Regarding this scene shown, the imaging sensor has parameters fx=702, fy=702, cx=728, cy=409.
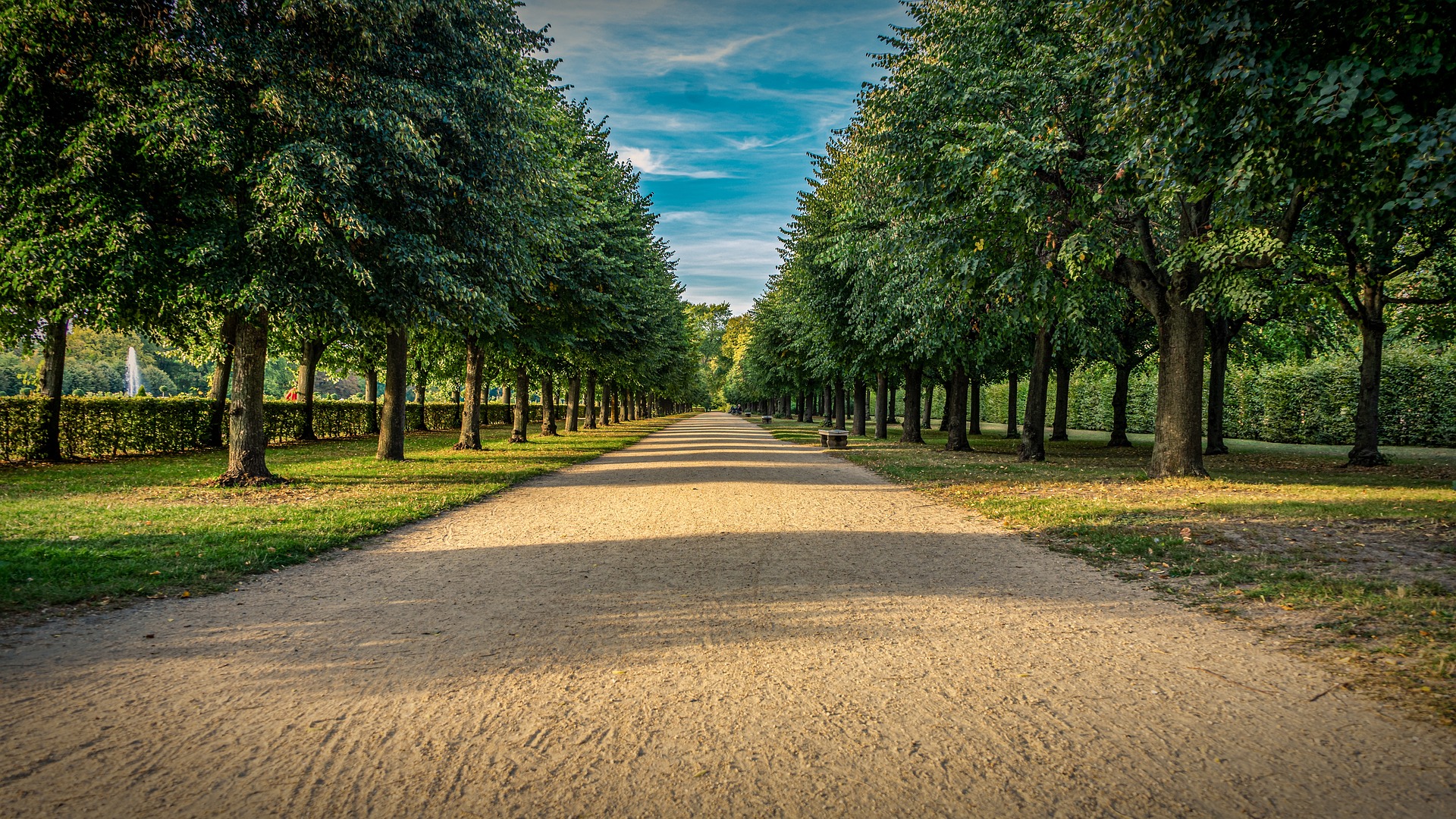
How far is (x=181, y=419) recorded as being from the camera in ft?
65.1

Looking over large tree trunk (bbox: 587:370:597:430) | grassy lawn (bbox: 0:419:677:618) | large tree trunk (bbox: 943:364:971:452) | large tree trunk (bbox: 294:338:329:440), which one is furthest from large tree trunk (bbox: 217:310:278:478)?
large tree trunk (bbox: 587:370:597:430)

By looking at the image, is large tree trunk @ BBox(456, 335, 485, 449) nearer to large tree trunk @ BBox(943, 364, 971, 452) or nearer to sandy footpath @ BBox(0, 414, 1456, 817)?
large tree trunk @ BBox(943, 364, 971, 452)

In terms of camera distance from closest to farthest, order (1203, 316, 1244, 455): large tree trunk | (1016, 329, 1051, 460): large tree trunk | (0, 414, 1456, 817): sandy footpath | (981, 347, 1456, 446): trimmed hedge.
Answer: (0, 414, 1456, 817): sandy footpath, (1016, 329, 1051, 460): large tree trunk, (1203, 316, 1244, 455): large tree trunk, (981, 347, 1456, 446): trimmed hedge

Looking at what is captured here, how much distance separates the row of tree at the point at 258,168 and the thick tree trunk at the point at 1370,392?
62.2 feet

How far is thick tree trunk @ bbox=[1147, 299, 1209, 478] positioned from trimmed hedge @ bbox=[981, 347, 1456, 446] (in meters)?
13.6

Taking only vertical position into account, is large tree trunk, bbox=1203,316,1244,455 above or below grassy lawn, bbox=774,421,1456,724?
above

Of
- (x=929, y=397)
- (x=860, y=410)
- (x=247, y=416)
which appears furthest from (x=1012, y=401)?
(x=247, y=416)

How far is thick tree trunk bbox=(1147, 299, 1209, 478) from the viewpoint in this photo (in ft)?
41.3

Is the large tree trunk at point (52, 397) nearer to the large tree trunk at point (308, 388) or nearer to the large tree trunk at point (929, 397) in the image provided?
the large tree trunk at point (308, 388)

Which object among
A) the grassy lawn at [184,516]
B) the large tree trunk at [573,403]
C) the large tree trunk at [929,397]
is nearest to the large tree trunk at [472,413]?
the grassy lawn at [184,516]

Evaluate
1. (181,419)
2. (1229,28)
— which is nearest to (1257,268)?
(1229,28)

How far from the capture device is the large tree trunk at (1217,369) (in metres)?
20.1

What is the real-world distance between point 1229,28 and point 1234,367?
33.1 m

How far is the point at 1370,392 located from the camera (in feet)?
54.3
